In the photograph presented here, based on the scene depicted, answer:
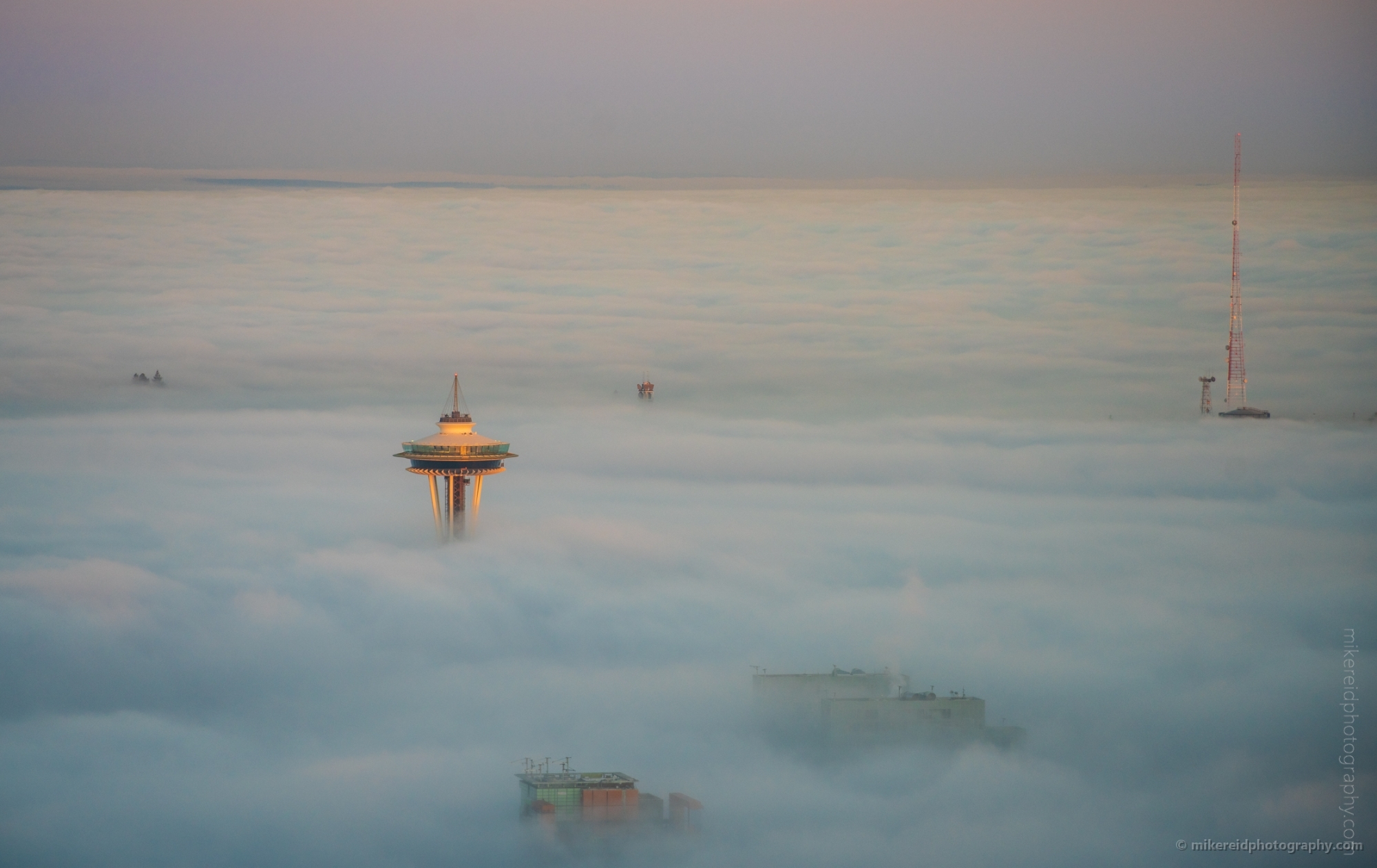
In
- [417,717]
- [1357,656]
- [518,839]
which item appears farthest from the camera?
[417,717]

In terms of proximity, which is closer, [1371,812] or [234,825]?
[1371,812]

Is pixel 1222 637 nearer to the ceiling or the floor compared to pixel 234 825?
nearer to the ceiling

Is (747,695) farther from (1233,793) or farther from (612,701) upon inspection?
(1233,793)

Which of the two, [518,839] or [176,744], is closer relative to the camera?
[518,839]

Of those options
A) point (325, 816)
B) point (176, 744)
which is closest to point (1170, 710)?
point (325, 816)

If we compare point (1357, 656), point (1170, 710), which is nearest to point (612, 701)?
point (1170, 710)

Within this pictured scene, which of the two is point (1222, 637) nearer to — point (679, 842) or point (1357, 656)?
point (1357, 656)

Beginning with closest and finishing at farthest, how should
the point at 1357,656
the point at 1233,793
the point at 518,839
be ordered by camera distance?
the point at 518,839
the point at 1233,793
the point at 1357,656

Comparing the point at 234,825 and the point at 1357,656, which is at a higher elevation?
the point at 1357,656

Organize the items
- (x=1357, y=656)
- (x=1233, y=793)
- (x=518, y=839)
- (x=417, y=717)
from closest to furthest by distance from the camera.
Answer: (x=518, y=839) < (x=1233, y=793) < (x=1357, y=656) < (x=417, y=717)
